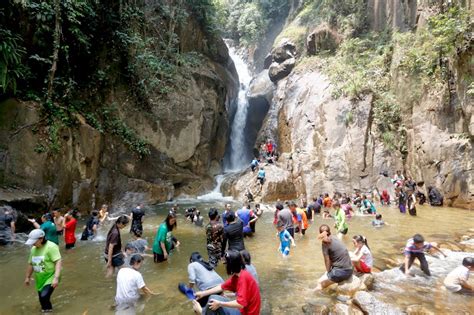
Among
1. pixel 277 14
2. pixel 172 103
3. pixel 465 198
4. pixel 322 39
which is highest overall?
pixel 277 14

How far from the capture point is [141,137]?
21.8m

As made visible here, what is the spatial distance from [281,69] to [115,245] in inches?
1024

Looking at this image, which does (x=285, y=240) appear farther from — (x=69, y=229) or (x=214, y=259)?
(x=69, y=229)

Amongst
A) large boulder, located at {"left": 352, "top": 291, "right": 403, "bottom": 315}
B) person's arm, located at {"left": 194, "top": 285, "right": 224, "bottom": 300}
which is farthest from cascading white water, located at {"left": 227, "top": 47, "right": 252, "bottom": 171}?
person's arm, located at {"left": 194, "top": 285, "right": 224, "bottom": 300}

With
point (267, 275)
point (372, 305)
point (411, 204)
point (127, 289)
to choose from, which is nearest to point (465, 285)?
point (372, 305)

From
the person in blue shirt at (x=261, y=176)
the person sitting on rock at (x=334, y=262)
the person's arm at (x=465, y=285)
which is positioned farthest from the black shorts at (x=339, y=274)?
the person in blue shirt at (x=261, y=176)

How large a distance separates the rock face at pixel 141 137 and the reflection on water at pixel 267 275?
447 cm

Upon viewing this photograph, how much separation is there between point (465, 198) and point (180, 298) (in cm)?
1450

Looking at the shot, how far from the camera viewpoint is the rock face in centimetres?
1453

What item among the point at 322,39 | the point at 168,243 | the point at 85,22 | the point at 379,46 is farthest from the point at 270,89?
the point at 168,243

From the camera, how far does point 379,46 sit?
2402 cm

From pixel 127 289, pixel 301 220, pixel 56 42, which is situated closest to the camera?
pixel 127 289

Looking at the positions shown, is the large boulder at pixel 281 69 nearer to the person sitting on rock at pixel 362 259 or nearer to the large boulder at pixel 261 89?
the large boulder at pixel 261 89

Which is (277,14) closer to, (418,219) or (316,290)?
(418,219)
